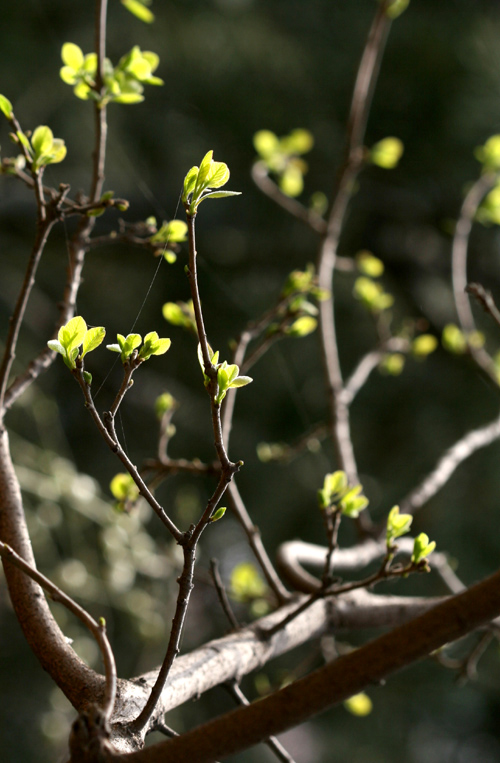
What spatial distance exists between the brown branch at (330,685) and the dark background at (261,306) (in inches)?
28.5

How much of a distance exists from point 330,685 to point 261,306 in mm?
811

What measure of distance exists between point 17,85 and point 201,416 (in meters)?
0.54

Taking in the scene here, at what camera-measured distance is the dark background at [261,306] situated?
93 cm

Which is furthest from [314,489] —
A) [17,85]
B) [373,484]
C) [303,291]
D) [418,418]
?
[17,85]

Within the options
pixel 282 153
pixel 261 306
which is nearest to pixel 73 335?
pixel 282 153

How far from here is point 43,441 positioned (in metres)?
0.92

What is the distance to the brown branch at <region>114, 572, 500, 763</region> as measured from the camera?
6.9 inches

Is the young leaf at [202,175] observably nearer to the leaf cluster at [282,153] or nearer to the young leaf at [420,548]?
the young leaf at [420,548]

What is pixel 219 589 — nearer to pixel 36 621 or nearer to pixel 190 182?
pixel 36 621

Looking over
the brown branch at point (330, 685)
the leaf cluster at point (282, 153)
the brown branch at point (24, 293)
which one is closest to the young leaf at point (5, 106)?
the brown branch at point (24, 293)

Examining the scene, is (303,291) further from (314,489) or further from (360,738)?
(360,738)

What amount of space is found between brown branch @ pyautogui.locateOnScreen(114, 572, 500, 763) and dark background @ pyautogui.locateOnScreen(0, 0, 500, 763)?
28.5 inches

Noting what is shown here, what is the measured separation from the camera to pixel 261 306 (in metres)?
0.96

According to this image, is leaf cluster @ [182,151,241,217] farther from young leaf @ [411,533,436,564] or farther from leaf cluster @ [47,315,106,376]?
young leaf @ [411,533,436,564]
